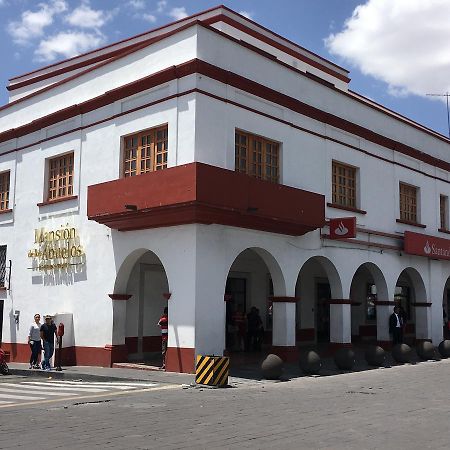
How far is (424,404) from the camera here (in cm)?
1116

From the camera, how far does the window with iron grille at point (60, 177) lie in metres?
20.0

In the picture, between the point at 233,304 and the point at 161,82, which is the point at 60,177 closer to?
the point at 161,82

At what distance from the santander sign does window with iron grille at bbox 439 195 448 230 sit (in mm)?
1567

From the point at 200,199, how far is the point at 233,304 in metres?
8.42

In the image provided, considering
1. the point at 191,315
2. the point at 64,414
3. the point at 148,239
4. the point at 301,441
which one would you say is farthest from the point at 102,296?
the point at 301,441

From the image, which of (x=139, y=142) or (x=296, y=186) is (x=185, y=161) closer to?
(x=139, y=142)

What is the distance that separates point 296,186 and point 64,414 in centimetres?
1060

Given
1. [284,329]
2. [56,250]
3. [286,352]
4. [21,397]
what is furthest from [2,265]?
[286,352]

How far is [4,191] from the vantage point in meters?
22.7

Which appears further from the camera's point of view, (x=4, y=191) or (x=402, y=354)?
(x=4, y=191)

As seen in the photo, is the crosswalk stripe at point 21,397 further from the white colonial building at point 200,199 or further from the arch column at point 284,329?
the arch column at point 284,329

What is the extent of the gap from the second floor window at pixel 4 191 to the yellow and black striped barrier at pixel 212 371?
1214 centimetres

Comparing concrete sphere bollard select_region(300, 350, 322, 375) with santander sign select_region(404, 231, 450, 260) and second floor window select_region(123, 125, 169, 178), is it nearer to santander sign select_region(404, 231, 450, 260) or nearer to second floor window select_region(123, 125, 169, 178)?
second floor window select_region(123, 125, 169, 178)

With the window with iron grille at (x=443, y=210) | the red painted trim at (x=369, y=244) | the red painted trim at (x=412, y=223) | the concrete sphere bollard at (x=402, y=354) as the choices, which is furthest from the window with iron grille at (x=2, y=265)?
the window with iron grille at (x=443, y=210)
